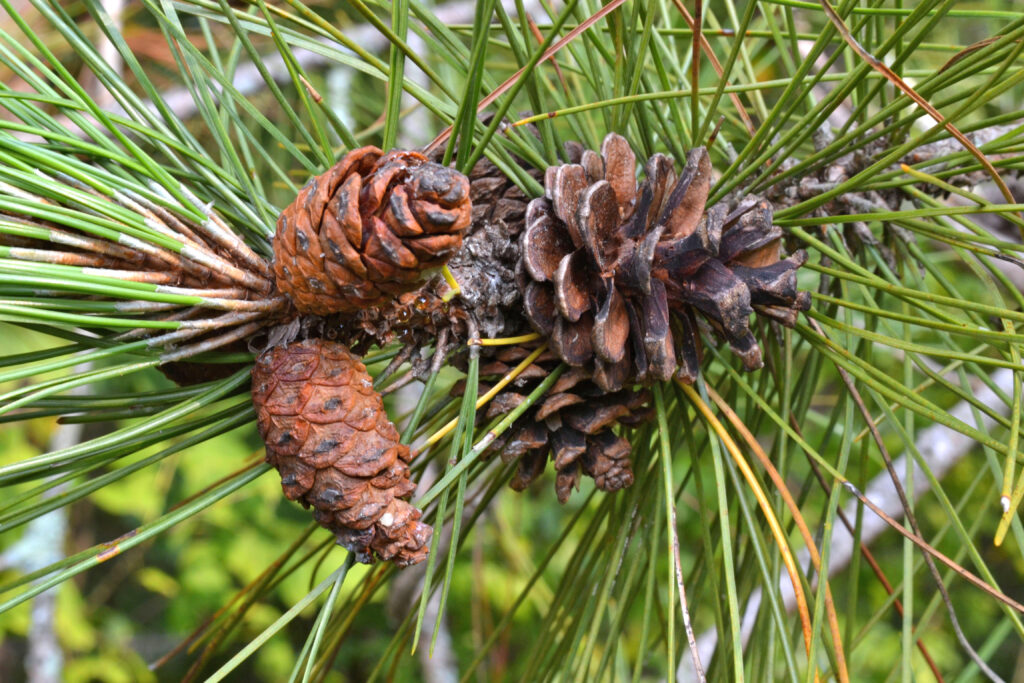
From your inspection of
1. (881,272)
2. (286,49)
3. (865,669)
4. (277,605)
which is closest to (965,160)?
(881,272)

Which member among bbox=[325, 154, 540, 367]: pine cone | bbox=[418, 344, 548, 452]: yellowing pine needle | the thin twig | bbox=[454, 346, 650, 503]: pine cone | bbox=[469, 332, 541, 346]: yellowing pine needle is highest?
bbox=[325, 154, 540, 367]: pine cone

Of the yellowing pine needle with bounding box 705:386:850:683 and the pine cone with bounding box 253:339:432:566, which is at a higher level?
the pine cone with bounding box 253:339:432:566

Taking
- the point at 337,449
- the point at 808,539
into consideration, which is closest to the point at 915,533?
the point at 808,539

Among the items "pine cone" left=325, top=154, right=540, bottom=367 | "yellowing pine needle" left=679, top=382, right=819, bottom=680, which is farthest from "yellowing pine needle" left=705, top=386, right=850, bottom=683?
"pine cone" left=325, top=154, right=540, bottom=367

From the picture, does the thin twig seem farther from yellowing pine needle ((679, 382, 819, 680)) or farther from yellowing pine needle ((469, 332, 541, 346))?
yellowing pine needle ((469, 332, 541, 346))

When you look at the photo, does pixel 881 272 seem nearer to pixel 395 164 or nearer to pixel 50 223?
pixel 395 164

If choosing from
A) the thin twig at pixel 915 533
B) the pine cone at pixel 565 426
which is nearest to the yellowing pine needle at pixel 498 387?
the pine cone at pixel 565 426

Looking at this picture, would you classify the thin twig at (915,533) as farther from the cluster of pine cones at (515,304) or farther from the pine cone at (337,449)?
the pine cone at (337,449)

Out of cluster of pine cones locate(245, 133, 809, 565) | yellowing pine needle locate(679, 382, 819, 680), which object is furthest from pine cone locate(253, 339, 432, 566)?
yellowing pine needle locate(679, 382, 819, 680)
